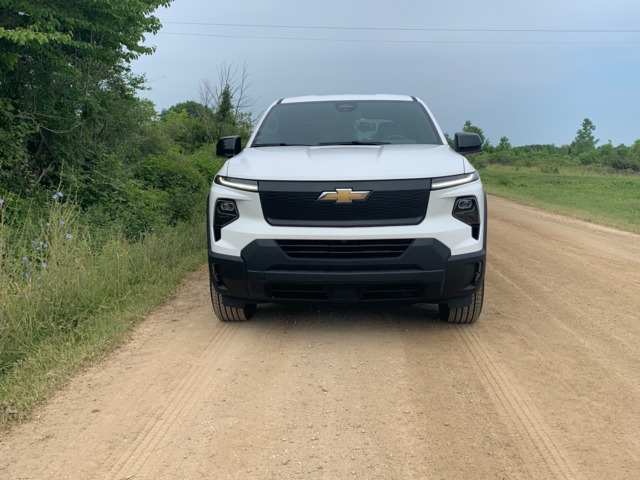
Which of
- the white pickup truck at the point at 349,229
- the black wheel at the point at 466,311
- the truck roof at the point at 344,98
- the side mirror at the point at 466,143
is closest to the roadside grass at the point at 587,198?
the truck roof at the point at 344,98

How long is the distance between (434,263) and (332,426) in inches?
60.2

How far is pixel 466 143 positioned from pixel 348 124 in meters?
1.13

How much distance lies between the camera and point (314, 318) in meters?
5.00

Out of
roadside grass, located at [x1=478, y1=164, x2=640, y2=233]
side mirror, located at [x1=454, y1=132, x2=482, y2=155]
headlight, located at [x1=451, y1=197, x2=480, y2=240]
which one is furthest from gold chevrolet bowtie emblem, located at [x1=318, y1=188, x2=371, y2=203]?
roadside grass, located at [x1=478, y1=164, x2=640, y2=233]

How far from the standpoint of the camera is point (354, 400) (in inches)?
133

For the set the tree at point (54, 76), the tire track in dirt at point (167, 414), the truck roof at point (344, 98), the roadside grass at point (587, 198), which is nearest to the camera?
the tire track in dirt at point (167, 414)

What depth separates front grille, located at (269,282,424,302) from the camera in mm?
4172

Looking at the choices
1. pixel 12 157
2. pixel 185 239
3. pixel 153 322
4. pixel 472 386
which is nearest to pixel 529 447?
pixel 472 386

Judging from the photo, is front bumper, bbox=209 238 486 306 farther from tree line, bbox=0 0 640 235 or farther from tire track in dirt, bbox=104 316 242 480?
tree line, bbox=0 0 640 235

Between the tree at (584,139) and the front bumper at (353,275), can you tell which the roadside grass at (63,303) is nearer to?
the front bumper at (353,275)

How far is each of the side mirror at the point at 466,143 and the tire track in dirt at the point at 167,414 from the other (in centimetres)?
268

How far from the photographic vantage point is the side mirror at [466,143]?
5172 mm

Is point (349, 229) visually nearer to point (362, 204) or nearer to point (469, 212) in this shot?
point (362, 204)

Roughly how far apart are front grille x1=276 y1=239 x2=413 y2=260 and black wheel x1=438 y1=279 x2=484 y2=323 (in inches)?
33.6
